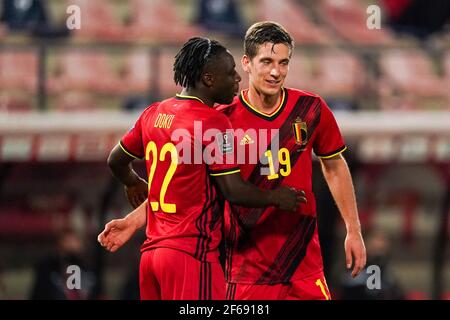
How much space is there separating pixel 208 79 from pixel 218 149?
1.02ft

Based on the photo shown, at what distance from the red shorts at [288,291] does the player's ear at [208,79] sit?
1.00 metres

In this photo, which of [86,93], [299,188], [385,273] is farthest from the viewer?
[86,93]

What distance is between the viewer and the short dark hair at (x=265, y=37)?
515 centimetres

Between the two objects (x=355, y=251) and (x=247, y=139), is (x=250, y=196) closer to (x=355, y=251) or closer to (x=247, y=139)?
(x=247, y=139)

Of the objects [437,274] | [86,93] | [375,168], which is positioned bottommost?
[437,274]

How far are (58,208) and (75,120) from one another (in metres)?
1.22

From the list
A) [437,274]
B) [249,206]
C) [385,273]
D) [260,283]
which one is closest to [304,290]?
[260,283]

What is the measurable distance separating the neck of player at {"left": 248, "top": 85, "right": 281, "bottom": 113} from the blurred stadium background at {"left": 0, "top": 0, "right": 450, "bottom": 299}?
487 cm

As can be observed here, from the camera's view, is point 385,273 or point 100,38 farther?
point 100,38

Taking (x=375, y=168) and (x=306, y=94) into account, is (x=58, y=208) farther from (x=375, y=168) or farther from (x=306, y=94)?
(x=306, y=94)

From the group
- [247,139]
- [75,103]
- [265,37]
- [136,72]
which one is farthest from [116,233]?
[136,72]

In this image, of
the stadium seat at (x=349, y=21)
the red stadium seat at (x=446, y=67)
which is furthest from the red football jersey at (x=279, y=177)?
the stadium seat at (x=349, y=21)

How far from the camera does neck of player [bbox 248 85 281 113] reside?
17.4ft

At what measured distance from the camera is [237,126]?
5.29 meters
